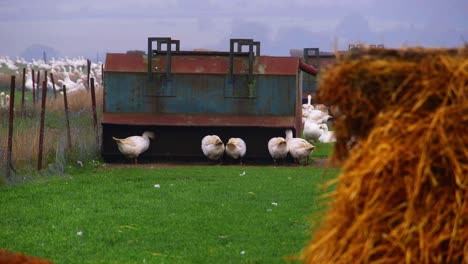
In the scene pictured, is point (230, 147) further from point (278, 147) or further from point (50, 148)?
point (50, 148)

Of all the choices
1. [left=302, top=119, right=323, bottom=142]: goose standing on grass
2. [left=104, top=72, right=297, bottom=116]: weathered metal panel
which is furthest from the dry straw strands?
[left=302, top=119, right=323, bottom=142]: goose standing on grass

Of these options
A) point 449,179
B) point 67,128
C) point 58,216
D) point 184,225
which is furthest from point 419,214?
point 67,128

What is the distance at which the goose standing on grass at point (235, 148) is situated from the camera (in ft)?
65.0

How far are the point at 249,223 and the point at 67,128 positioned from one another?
7637mm

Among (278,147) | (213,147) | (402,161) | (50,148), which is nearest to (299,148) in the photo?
(278,147)

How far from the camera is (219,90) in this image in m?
20.7

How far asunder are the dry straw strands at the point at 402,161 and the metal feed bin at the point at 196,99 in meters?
14.9

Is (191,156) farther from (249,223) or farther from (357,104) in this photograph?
(357,104)

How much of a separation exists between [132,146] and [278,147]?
296cm

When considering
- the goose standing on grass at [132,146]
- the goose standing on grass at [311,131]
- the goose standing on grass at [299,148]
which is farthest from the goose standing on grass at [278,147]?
the goose standing on grass at [311,131]

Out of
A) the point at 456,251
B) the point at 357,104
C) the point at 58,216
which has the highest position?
the point at 357,104

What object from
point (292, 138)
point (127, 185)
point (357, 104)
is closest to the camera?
point (357, 104)

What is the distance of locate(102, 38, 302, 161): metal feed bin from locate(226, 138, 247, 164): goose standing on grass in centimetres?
52

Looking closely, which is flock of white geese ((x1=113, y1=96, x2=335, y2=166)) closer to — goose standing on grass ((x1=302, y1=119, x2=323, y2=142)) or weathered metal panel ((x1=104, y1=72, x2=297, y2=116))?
weathered metal panel ((x1=104, y1=72, x2=297, y2=116))
